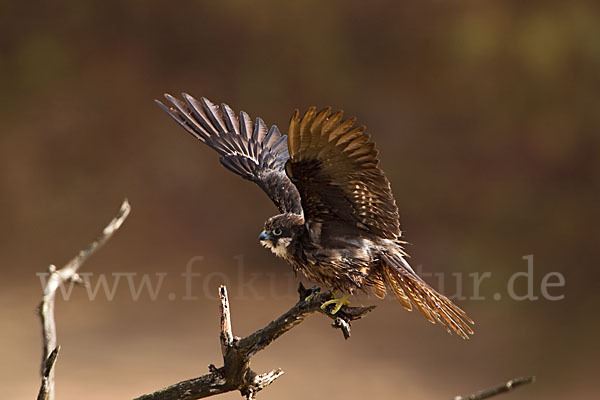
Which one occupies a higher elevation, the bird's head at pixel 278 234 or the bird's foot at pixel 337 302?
the bird's head at pixel 278 234

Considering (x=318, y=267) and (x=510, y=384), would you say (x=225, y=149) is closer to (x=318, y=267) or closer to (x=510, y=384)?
(x=318, y=267)

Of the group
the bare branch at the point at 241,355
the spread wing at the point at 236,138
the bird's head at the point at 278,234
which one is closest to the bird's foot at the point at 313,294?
the bare branch at the point at 241,355

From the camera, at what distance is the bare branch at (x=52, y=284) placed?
117 centimetres

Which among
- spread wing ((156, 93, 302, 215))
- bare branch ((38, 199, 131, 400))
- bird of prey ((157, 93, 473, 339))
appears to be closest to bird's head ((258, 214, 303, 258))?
bird of prey ((157, 93, 473, 339))

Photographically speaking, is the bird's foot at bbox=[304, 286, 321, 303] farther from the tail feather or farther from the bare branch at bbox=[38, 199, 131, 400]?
the bare branch at bbox=[38, 199, 131, 400]

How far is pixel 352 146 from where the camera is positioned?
6.16 feet

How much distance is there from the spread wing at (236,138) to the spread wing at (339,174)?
0.41 meters

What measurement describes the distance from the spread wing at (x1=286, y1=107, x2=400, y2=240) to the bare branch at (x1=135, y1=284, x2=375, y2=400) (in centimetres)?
26

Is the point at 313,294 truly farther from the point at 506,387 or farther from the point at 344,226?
the point at 506,387

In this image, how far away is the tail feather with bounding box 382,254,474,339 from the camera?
6.56ft

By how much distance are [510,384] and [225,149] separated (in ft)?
5.57

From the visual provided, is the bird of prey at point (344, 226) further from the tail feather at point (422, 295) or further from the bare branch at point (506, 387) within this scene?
the bare branch at point (506, 387)

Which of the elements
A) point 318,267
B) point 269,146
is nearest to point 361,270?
point 318,267

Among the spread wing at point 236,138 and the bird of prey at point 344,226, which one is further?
the spread wing at point 236,138
